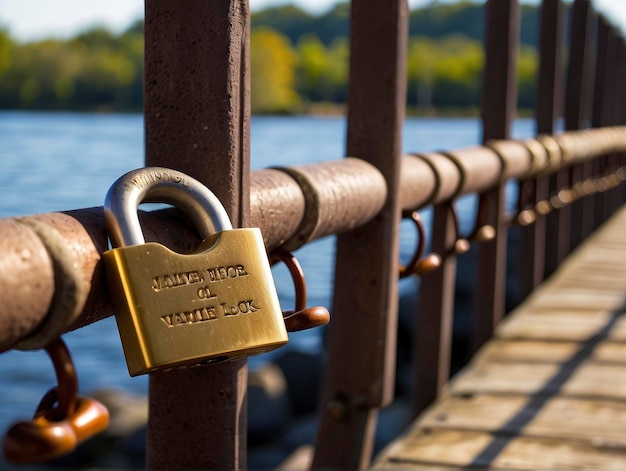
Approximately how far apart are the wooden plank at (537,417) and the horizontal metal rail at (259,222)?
2.26ft

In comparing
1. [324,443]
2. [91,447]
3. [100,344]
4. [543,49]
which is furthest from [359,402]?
[100,344]

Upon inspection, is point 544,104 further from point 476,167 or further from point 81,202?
point 81,202

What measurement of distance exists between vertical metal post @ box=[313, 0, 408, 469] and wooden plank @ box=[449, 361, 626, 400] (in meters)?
1.03

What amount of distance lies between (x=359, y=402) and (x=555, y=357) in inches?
64.7

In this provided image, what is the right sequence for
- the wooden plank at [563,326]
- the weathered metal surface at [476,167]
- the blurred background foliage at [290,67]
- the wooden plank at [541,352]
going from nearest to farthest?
the weathered metal surface at [476,167]
the wooden plank at [541,352]
the wooden plank at [563,326]
the blurred background foliage at [290,67]

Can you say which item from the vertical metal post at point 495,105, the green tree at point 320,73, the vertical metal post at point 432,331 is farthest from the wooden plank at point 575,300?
the green tree at point 320,73

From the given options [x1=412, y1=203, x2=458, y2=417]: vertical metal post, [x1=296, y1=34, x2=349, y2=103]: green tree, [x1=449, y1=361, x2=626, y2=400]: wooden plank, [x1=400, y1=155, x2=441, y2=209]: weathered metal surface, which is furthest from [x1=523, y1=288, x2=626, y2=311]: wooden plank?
[x1=296, y1=34, x2=349, y2=103]: green tree

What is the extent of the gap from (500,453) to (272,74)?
2558 inches

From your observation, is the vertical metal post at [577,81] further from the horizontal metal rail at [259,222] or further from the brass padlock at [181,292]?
the brass padlock at [181,292]

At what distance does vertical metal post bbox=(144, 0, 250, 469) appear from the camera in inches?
47.4

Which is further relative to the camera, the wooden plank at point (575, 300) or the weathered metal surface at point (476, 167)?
the wooden plank at point (575, 300)

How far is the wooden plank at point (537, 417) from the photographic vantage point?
2.78m

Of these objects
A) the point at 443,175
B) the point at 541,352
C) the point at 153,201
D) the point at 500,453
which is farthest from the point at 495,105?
the point at 153,201

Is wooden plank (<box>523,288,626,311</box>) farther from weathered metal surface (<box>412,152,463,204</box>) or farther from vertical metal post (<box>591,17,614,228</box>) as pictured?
vertical metal post (<box>591,17,614,228</box>)
